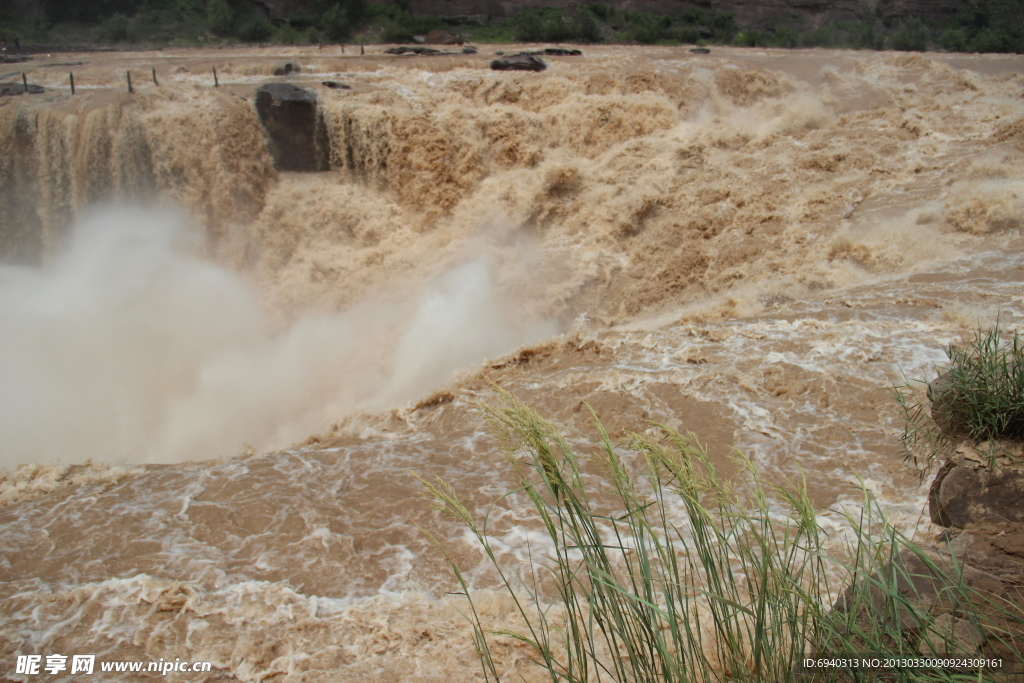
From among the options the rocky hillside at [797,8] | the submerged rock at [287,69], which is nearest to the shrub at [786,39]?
the rocky hillside at [797,8]

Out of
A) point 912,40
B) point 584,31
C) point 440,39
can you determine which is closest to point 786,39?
point 912,40

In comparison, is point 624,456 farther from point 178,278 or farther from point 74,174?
point 74,174

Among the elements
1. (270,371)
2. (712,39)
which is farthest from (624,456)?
(712,39)

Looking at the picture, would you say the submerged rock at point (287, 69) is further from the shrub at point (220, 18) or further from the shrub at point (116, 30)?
the shrub at point (116, 30)

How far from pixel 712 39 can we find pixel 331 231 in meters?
18.8

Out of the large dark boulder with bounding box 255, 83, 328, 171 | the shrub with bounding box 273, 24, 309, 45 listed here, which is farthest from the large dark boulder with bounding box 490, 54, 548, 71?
the shrub with bounding box 273, 24, 309, 45

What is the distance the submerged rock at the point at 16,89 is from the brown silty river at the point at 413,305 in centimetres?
31

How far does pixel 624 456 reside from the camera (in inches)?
179

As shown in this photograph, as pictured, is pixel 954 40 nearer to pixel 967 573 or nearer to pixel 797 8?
pixel 797 8

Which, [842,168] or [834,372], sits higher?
[842,168]

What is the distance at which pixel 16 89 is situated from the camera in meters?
10.2

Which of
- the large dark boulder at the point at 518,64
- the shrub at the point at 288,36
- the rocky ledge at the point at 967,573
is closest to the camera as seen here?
the rocky ledge at the point at 967,573

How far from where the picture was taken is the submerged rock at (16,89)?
1009cm

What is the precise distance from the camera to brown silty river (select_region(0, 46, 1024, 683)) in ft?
11.9
